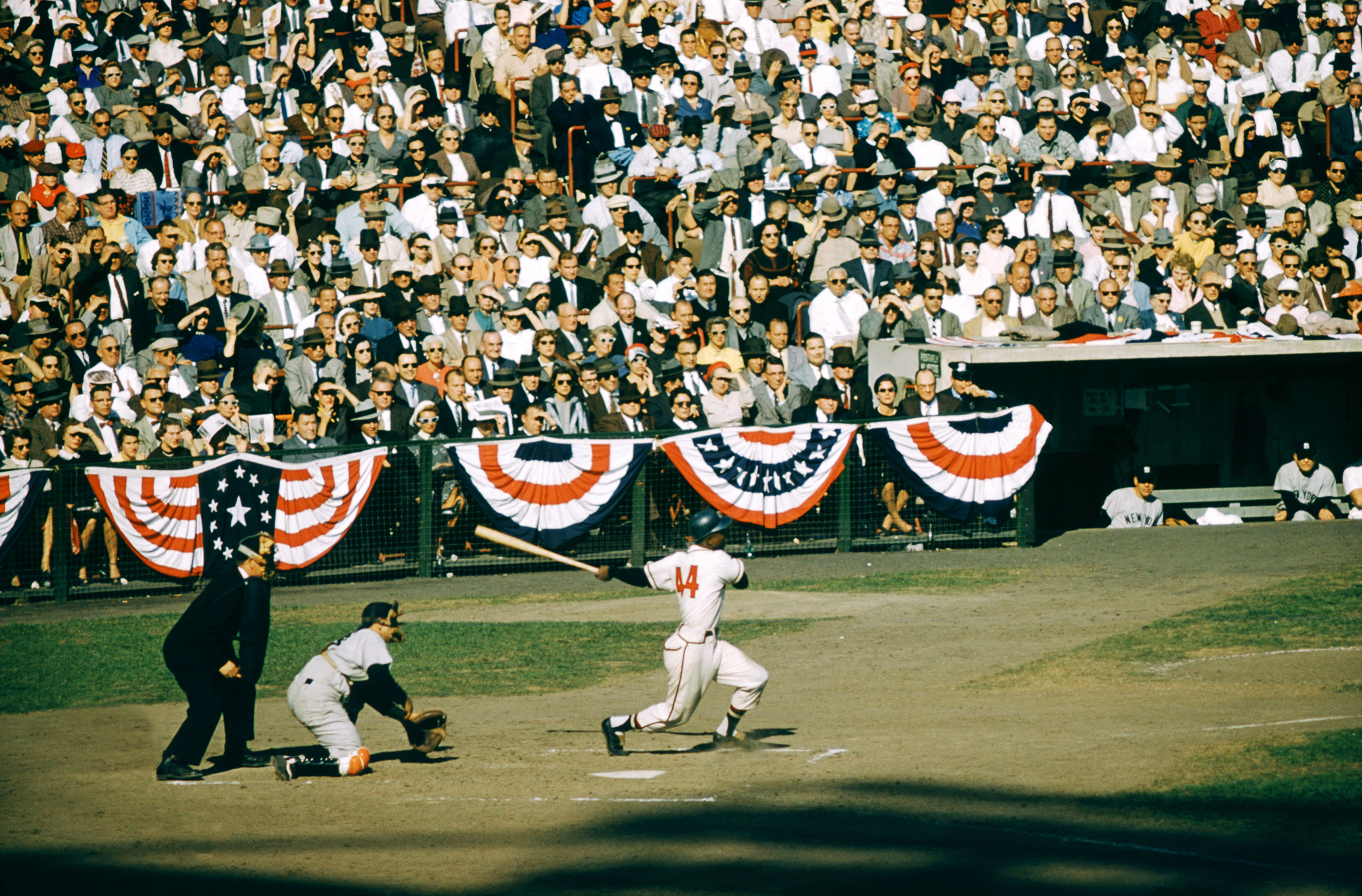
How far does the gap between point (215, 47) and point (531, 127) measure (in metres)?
4.94

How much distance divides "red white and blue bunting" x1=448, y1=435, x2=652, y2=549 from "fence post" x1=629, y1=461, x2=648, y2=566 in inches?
4.6

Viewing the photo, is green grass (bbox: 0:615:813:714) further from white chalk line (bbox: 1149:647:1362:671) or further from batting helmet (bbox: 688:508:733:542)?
white chalk line (bbox: 1149:647:1362:671)

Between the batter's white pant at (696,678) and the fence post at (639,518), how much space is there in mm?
7289

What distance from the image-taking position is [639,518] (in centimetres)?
1784

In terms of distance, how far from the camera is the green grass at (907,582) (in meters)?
16.7

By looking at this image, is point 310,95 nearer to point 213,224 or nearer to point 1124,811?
point 213,224

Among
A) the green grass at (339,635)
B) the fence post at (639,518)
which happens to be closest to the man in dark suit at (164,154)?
the green grass at (339,635)

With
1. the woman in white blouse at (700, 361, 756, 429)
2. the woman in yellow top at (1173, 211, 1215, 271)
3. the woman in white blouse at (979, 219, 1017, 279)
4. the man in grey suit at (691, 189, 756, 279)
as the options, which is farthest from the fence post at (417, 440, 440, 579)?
the woman in yellow top at (1173, 211, 1215, 271)

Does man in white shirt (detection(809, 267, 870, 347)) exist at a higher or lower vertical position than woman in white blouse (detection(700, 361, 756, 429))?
higher

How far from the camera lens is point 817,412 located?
18406mm

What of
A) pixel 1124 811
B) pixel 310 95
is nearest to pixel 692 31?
pixel 310 95

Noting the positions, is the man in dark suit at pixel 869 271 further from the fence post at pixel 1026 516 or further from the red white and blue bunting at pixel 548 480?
the red white and blue bunting at pixel 548 480

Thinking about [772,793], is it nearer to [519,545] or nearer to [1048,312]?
[519,545]

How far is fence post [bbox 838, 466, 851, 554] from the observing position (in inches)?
723
